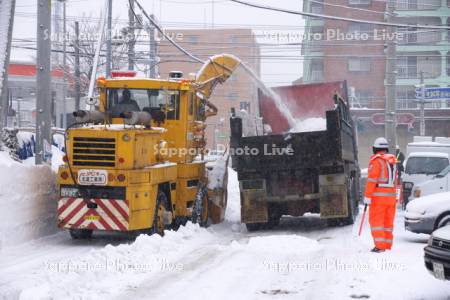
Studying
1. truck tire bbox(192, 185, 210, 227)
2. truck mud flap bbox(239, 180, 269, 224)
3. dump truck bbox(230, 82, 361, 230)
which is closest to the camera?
dump truck bbox(230, 82, 361, 230)

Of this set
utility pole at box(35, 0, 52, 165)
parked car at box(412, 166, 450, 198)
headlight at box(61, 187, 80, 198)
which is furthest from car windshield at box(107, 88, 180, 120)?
parked car at box(412, 166, 450, 198)

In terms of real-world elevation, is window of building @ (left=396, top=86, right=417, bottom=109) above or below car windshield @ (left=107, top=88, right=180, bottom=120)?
above

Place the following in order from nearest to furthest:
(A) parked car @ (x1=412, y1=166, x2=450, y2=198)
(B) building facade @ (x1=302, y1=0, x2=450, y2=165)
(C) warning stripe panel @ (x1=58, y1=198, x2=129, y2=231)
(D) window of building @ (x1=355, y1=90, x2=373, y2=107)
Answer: (C) warning stripe panel @ (x1=58, y1=198, x2=129, y2=231), (A) parked car @ (x1=412, y1=166, x2=450, y2=198), (B) building facade @ (x1=302, y1=0, x2=450, y2=165), (D) window of building @ (x1=355, y1=90, x2=373, y2=107)

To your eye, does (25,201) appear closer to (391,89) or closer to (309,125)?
(309,125)

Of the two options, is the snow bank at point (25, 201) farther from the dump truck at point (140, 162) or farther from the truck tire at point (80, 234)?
the dump truck at point (140, 162)

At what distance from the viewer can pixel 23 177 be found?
11.5m

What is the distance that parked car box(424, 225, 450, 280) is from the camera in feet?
22.3

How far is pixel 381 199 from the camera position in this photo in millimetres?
9609

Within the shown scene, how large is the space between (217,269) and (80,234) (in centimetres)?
410

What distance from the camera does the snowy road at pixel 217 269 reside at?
715 cm

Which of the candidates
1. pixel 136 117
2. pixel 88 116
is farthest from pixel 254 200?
pixel 88 116

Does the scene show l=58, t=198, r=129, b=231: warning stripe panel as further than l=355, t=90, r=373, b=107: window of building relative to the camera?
No

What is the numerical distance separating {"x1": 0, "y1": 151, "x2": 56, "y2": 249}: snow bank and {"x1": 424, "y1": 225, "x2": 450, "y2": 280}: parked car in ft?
22.3

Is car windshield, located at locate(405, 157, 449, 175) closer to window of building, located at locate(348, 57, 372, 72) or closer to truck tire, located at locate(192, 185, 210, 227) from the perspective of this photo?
truck tire, located at locate(192, 185, 210, 227)
